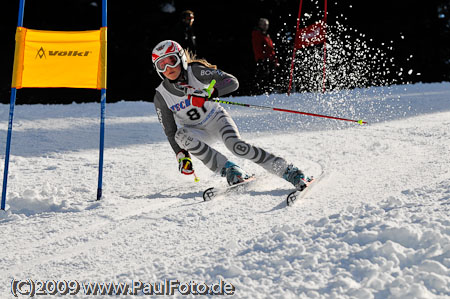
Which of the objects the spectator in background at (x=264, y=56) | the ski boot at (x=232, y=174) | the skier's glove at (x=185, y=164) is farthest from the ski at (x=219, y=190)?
the spectator in background at (x=264, y=56)

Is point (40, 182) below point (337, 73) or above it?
below

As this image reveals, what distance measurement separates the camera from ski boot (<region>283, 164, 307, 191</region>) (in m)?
3.94

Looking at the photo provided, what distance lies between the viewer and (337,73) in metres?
11.9

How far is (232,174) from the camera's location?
4.26 meters

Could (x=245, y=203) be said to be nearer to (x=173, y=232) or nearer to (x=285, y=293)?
(x=173, y=232)

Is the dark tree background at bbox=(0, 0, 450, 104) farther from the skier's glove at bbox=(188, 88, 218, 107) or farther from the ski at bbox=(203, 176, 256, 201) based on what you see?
the ski at bbox=(203, 176, 256, 201)

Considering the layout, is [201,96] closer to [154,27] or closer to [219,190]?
[219,190]

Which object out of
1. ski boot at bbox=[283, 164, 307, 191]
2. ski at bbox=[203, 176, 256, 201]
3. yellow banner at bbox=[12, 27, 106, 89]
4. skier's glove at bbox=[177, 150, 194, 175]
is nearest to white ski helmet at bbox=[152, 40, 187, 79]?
yellow banner at bbox=[12, 27, 106, 89]

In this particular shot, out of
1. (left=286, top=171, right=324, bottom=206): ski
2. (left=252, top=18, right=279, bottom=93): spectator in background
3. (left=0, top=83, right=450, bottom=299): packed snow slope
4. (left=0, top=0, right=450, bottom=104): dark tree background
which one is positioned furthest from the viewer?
(left=0, top=0, right=450, bottom=104): dark tree background

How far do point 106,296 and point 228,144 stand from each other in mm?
2111

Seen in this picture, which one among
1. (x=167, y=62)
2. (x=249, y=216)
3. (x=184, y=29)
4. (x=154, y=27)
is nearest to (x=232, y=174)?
(x=249, y=216)

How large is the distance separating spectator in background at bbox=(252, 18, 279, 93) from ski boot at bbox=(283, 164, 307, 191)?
567 centimetres

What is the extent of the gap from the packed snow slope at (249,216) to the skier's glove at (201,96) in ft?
2.55

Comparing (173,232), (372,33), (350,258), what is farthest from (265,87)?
(350,258)
